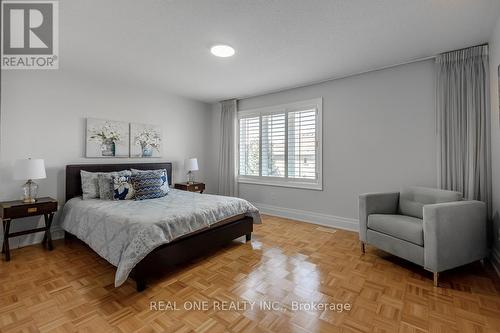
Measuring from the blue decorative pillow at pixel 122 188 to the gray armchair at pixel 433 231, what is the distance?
122 inches

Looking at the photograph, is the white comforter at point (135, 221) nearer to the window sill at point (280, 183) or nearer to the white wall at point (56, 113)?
the white wall at point (56, 113)

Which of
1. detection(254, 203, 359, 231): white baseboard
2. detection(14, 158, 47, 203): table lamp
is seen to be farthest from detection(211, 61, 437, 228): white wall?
detection(14, 158, 47, 203): table lamp

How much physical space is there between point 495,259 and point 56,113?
5687 mm

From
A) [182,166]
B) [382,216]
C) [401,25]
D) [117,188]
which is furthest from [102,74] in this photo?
[382,216]

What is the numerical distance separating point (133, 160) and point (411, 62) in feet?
15.1

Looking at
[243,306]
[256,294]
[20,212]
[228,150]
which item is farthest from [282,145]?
[20,212]

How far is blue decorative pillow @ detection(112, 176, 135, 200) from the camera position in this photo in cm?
329

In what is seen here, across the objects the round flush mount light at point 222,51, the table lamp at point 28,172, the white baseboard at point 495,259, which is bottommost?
the white baseboard at point 495,259

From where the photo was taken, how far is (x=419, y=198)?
2.88 m

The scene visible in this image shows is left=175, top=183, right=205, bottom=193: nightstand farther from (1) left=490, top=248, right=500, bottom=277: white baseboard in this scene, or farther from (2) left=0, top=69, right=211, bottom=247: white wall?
(1) left=490, top=248, right=500, bottom=277: white baseboard

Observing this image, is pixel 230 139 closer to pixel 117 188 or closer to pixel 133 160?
pixel 133 160

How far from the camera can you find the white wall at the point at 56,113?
3.05m

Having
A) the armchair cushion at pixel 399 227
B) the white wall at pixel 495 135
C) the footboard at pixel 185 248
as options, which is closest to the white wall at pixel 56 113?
the footboard at pixel 185 248

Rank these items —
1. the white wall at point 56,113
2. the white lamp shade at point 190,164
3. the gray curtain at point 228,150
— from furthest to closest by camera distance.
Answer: the gray curtain at point 228,150 < the white lamp shade at point 190,164 < the white wall at point 56,113
